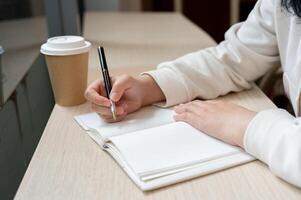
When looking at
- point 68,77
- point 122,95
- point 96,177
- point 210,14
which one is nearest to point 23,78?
point 68,77

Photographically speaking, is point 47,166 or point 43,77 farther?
point 43,77

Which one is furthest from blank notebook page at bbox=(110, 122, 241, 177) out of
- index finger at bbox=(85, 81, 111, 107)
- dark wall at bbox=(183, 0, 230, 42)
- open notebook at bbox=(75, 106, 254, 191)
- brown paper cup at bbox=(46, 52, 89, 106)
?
dark wall at bbox=(183, 0, 230, 42)

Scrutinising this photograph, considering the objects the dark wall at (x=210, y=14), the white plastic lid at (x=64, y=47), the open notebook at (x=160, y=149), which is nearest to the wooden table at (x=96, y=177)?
the open notebook at (x=160, y=149)

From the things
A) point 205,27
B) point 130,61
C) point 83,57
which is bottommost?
point 205,27

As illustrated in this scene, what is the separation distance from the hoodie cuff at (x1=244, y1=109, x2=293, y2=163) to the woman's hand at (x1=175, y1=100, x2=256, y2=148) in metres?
0.02

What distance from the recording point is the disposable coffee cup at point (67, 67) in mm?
783

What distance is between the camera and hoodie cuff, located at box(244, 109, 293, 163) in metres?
0.58

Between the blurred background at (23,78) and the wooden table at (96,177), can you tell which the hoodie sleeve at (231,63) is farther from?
the blurred background at (23,78)

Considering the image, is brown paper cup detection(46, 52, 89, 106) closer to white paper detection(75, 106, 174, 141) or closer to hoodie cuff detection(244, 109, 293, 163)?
white paper detection(75, 106, 174, 141)

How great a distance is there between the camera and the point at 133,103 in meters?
0.80

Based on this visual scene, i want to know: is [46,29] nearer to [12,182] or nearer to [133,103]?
[133,103]

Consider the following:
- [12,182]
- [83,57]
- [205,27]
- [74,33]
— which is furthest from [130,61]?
[205,27]

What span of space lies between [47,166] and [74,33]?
0.81 meters

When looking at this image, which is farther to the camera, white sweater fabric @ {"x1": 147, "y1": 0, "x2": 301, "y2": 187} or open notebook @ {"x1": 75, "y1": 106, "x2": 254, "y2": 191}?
white sweater fabric @ {"x1": 147, "y1": 0, "x2": 301, "y2": 187}
